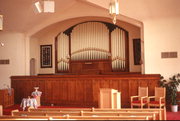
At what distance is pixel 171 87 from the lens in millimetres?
9859

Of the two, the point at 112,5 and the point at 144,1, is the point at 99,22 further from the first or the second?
the point at 112,5

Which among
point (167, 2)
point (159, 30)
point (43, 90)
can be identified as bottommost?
point (43, 90)

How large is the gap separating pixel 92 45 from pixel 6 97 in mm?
4617

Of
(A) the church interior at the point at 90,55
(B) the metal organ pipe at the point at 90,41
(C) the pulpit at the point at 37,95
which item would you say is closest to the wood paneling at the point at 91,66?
(A) the church interior at the point at 90,55

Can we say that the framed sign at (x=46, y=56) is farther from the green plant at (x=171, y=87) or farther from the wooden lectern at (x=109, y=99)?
the wooden lectern at (x=109, y=99)

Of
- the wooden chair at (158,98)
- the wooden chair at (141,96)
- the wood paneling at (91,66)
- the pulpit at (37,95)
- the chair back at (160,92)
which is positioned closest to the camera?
the wooden chair at (158,98)

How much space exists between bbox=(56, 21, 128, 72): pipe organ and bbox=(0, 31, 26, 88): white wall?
1.90m

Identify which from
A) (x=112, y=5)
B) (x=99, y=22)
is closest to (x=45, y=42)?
(x=99, y=22)

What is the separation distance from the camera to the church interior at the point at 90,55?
32.7 feet

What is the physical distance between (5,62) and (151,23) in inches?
271

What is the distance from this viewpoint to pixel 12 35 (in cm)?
1317

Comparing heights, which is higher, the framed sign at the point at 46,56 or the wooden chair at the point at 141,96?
Result: the framed sign at the point at 46,56

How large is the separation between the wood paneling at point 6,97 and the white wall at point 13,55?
141 centimetres

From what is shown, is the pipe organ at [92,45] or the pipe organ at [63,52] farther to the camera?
the pipe organ at [63,52]
